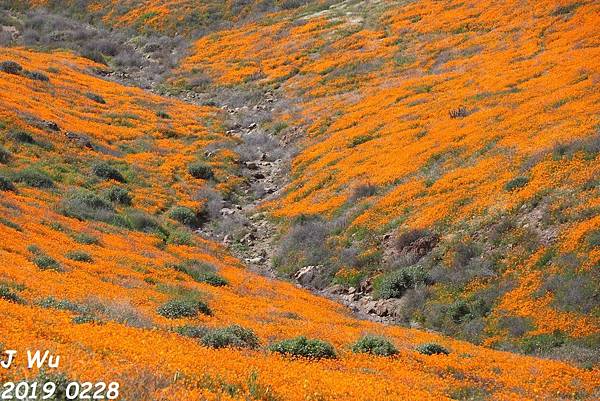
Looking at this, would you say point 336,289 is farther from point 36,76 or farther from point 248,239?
point 36,76

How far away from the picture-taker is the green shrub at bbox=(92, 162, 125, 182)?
29.4m

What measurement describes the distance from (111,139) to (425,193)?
829 inches

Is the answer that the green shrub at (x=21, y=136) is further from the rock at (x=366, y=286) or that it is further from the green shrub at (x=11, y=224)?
the rock at (x=366, y=286)

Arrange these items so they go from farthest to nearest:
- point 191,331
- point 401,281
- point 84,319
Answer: point 401,281 < point 191,331 < point 84,319

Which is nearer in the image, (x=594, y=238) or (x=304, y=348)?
(x=304, y=348)

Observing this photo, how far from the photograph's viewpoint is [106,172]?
1170 inches

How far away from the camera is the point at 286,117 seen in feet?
144

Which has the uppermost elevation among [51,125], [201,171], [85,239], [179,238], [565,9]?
[565,9]

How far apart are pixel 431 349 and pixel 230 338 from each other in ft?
17.2

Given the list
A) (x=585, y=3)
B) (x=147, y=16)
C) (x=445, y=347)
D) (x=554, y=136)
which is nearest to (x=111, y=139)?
(x=554, y=136)

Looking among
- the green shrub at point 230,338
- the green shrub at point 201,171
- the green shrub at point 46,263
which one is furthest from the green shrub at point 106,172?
the green shrub at point 230,338

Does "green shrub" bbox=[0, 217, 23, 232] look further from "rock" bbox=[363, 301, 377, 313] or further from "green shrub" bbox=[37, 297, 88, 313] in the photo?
"rock" bbox=[363, 301, 377, 313]

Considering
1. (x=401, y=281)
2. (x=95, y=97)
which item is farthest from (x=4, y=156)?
(x=95, y=97)

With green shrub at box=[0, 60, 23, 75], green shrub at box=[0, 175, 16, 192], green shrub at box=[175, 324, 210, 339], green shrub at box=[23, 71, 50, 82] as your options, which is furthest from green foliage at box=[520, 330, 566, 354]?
green shrub at box=[0, 60, 23, 75]
